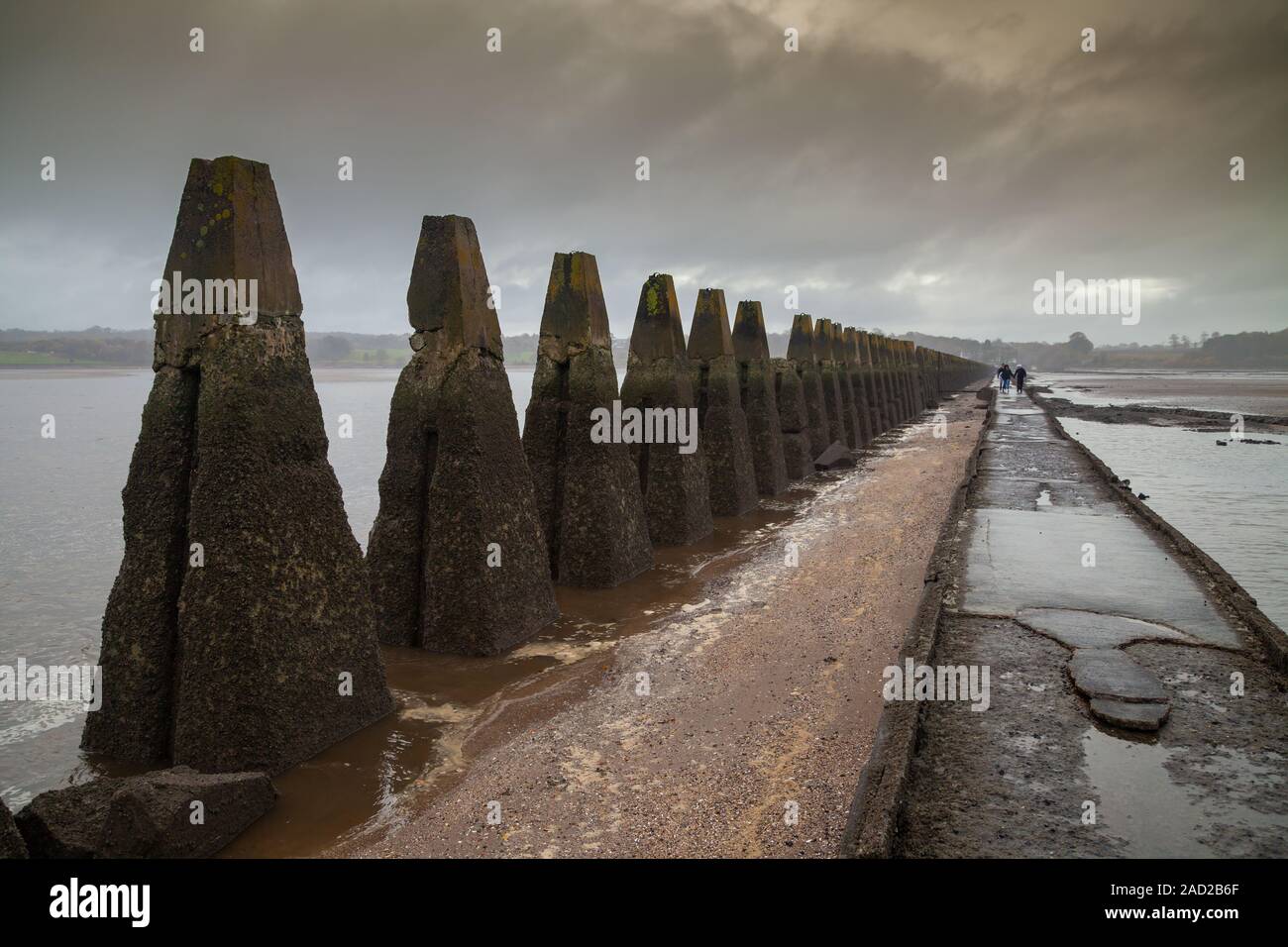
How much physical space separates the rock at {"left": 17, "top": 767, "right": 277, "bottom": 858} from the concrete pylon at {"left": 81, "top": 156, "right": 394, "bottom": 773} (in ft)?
2.40

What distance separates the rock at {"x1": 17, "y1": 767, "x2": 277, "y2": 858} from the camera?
3.69 m

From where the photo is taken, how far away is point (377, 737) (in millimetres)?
5395

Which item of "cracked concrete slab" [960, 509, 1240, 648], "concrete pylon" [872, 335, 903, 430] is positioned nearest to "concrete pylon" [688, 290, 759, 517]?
"cracked concrete slab" [960, 509, 1240, 648]

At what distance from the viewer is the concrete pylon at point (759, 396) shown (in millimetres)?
16219

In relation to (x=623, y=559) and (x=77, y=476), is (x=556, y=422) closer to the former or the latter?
(x=623, y=559)

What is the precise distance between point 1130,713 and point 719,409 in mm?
9585

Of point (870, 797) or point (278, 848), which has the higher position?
point (870, 797)

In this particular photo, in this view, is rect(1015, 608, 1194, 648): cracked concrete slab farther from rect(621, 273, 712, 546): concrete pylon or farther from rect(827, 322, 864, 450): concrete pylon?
rect(827, 322, 864, 450): concrete pylon

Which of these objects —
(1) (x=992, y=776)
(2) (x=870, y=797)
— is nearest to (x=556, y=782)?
(2) (x=870, y=797)

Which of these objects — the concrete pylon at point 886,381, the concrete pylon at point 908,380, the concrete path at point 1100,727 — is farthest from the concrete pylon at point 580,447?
the concrete pylon at point 908,380

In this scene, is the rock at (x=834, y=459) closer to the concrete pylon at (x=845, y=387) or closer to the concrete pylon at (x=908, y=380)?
the concrete pylon at (x=845, y=387)

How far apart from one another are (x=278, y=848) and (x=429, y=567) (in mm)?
3230

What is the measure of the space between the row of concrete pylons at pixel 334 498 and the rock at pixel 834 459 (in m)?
8.75
